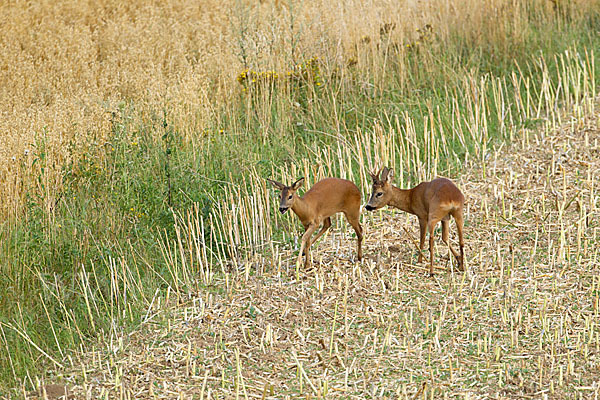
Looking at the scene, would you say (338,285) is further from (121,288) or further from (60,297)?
(60,297)

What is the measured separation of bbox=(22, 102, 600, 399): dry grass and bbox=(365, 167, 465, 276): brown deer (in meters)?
0.32

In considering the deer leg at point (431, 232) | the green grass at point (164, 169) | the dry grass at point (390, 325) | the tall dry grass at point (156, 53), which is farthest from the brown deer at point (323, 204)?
the tall dry grass at point (156, 53)

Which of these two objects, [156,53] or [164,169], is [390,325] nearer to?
[164,169]

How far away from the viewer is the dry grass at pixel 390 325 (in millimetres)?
5137

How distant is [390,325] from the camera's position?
5707 millimetres

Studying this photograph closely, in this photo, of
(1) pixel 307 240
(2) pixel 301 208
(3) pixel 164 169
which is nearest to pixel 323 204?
(2) pixel 301 208

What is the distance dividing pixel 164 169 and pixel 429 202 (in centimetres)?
287

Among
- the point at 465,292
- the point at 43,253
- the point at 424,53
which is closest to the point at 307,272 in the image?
the point at 465,292

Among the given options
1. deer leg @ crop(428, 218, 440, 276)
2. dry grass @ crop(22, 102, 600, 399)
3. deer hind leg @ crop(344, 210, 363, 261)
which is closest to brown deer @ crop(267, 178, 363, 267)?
deer hind leg @ crop(344, 210, 363, 261)

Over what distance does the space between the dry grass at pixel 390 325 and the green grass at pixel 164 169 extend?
1.55ft

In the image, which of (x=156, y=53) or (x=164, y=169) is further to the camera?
(x=156, y=53)

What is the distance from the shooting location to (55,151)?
7.89 meters

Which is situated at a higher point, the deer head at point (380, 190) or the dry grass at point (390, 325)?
the deer head at point (380, 190)

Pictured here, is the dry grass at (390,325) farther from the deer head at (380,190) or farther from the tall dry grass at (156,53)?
the tall dry grass at (156,53)
